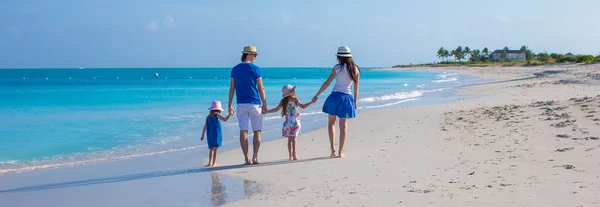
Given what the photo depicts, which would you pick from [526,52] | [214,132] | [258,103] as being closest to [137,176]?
[214,132]

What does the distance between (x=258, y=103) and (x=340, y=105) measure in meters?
1.15

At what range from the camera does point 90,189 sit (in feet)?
19.6

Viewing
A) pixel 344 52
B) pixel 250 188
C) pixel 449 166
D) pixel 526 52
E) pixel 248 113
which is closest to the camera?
pixel 250 188

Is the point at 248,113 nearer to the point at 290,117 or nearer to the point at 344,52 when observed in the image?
the point at 290,117

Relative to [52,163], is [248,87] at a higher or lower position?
higher

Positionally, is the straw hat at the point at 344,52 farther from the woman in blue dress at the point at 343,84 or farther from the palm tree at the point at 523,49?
the palm tree at the point at 523,49

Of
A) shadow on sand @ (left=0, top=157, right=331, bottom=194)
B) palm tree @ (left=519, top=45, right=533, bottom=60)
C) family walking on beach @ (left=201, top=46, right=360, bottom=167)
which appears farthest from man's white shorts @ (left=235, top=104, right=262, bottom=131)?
palm tree @ (left=519, top=45, right=533, bottom=60)

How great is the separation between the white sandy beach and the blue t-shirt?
928 millimetres

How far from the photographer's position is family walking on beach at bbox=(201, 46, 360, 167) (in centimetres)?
675

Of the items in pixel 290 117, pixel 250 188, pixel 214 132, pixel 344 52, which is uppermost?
pixel 344 52

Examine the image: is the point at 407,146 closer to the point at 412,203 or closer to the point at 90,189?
the point at 412,203

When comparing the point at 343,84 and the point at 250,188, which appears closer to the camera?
the point at 250,188

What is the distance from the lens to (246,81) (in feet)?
22.1

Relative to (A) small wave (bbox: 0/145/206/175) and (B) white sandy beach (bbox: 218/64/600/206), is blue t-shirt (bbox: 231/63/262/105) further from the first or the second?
(A) small wave (bbox: 0/145/206/175)
